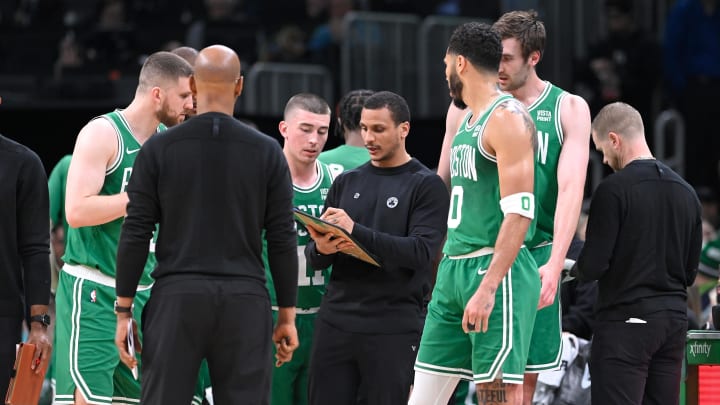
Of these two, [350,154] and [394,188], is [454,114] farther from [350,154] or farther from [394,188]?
[350,154]

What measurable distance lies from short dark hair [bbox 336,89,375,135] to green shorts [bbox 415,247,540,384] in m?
1.79

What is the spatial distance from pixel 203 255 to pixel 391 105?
6.78 feet

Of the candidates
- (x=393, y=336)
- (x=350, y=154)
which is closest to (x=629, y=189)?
(x=393, y=336)

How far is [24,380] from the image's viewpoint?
6.18 m

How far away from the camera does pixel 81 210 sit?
20.9 feet

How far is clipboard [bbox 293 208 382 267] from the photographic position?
21.5ft

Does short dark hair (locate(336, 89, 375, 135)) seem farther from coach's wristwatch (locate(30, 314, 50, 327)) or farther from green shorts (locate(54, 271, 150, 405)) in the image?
coach's wristwatch (locate(30, 314, 50, 327))

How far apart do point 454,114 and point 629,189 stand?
1001mm

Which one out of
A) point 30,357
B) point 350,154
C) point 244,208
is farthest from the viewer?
point 350,154

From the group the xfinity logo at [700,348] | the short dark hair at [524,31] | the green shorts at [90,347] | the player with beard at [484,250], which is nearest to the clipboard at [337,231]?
the player with beard at [484,250]

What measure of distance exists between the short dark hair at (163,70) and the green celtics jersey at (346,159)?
146 cm

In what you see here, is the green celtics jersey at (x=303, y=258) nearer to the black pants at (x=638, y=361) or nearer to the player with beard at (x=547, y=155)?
the player with beard at (x=547, y=155)

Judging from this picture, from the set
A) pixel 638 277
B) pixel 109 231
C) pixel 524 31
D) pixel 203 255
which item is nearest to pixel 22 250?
pixel 109 231

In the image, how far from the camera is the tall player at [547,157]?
6.49m
